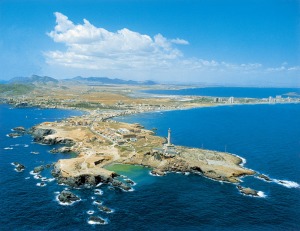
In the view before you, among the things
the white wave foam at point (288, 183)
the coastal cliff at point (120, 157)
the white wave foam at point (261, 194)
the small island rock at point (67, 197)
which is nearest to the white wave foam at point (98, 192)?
the coastal cliff at point (120, 157)

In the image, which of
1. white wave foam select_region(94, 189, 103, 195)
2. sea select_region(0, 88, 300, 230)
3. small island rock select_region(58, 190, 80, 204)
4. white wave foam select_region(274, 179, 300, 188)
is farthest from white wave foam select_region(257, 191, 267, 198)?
small island rock select_region(58, 190, 80, 204)

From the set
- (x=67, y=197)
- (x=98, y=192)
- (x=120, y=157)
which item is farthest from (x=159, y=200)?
(x=120, y=157)

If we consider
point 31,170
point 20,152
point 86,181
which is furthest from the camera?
point 20,152

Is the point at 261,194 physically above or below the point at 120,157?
below

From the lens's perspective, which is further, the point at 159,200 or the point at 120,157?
the point at 120,157

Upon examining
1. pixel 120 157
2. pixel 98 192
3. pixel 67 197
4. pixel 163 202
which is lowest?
pixel 98 192

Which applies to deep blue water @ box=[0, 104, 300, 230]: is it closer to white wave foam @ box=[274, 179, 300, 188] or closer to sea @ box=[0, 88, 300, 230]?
sea @ box=[0, 88, 300, 230]

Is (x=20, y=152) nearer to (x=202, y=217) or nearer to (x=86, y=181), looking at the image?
(x=86, y=181)

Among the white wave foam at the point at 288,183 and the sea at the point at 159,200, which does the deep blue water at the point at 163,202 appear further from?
the white wave foam at the point at 288,183

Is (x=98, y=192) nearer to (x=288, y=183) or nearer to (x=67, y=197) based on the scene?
(x=67, y=197)

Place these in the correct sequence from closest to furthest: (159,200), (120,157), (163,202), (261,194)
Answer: (163,202) < (159,200) < (261,194) < (120,157)

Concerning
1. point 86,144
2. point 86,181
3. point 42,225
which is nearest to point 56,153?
point 86,144
